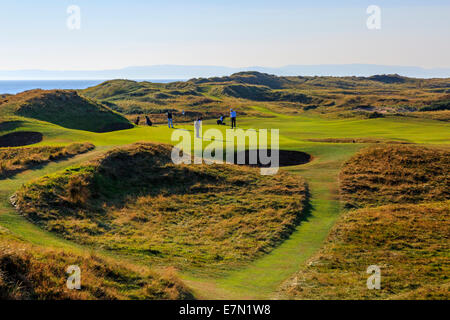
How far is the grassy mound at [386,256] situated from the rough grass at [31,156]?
18.5 metres

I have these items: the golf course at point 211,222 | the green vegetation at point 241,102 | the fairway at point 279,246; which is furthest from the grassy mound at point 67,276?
the green vegetation at point 241,102

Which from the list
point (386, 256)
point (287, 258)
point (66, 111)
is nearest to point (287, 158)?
point (287, 258)

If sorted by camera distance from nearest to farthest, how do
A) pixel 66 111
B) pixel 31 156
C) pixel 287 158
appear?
pixel 31 156
pixel 287 158
pixel 66 111

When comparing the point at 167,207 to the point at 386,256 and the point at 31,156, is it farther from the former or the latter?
the point at 386,256

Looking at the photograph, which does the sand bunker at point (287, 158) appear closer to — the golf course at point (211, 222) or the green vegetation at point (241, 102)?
the golf course at point (211, 222)

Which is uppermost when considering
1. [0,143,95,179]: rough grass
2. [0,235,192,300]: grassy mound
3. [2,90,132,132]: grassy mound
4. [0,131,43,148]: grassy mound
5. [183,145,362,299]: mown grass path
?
[2,90,132,132]: grassy mound

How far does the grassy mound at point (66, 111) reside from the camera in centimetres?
4412

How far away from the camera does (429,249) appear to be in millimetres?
14102

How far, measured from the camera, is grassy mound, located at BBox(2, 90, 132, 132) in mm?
44125

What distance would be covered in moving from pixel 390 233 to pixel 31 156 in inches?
890

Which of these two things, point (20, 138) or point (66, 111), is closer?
point (20, 138)

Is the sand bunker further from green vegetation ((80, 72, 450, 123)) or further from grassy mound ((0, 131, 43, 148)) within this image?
green vegetation ((80, 72, 450, 123))

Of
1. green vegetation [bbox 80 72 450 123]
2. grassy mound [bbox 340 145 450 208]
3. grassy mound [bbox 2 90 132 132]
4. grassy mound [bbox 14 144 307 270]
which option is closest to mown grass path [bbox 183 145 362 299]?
grassy mound [bbox 14 144 307 270]

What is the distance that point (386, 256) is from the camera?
44.4ft
